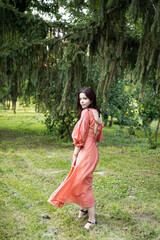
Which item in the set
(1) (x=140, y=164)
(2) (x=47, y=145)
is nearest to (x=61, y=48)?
(1) (x=140, y=164)

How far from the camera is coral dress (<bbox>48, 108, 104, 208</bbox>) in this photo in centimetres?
349

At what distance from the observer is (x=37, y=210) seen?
3.97 meters

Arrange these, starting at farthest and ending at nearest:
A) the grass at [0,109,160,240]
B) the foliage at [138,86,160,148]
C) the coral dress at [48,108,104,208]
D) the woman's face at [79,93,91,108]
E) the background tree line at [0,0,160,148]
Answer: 1. the foliage at [138,86,160,148]
2. the background tree line at [0,0,160,148]
3. the woman's face at [79,93,91,108]
4. the coral dress at [48,108,104,208]
5. the grass at [0,109,160,240]

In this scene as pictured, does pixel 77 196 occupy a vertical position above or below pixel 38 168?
above

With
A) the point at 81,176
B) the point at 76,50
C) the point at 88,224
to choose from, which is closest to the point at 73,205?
the point at 88,224

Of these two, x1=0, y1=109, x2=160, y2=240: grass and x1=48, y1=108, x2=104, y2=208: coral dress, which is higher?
x1=48, y1=108, x2=104, y2=208: coral dress

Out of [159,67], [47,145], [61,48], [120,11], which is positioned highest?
[120,11]

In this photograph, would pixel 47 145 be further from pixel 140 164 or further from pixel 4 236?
pixel 4 236

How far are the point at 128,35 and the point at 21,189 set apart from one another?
3817 mm

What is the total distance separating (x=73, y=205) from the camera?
425cm

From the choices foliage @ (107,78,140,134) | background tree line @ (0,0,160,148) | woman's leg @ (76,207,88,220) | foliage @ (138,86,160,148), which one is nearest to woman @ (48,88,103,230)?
woman's leg @ (76,207,88,220)

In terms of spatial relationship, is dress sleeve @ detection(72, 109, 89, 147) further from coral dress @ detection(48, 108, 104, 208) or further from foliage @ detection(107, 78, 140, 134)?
foliage @ detection(107, 78, 140, 134)

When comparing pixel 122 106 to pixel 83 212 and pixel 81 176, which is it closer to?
pixel 83 212

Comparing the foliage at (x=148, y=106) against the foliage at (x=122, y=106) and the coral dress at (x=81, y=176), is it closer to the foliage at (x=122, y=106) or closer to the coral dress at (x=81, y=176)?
the foliage at (x=122, y=106)
